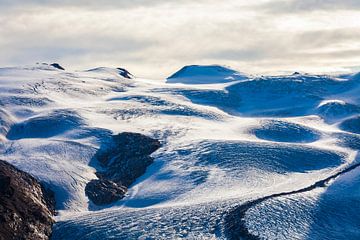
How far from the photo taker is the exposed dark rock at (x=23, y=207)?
6538cm

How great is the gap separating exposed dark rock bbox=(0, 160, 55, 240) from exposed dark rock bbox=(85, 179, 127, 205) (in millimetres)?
5418

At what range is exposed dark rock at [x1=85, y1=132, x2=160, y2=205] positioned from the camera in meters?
82.4

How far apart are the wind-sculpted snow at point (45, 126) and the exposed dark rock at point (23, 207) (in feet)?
86.5

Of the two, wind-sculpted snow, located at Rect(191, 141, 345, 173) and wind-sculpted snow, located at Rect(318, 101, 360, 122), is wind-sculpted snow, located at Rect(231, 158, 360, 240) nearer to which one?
wind-sculpted snow, located at Rect(191, 141, 345, 173)

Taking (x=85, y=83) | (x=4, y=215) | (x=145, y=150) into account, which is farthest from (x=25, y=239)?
(x=85, y=83)

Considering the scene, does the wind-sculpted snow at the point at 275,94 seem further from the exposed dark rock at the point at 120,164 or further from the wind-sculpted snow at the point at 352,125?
the exposed dark rock at the point at 120,164

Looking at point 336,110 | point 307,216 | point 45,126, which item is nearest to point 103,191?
point 307,216

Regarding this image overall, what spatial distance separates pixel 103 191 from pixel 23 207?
1495 centimetres

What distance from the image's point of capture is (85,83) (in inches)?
6417

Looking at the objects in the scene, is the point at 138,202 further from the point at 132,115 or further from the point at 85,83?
the point at 85,83

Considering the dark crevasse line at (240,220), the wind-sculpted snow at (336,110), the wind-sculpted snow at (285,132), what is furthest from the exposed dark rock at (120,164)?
the wind-sculpted snow at (336,110)

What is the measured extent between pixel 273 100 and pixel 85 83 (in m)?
49.5

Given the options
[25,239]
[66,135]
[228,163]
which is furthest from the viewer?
[66,135]

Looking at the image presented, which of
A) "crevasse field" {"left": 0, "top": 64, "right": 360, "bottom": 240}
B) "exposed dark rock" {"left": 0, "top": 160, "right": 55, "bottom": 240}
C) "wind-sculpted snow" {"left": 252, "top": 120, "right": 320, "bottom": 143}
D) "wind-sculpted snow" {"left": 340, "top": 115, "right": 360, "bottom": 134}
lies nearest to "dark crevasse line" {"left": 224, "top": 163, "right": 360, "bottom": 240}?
"crevasse field" {"left": 0, "top": 64, "right": 360, "bottom": 240}
